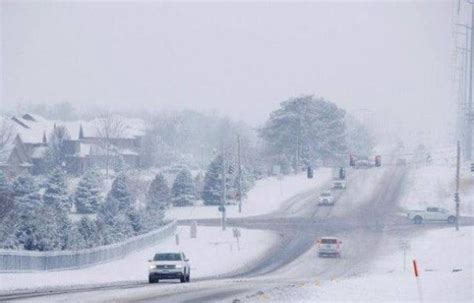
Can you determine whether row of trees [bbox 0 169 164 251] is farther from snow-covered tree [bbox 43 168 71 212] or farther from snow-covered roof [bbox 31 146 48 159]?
snow-covered roof [bbox 31 146 48 159]

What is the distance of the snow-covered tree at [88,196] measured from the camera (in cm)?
12055

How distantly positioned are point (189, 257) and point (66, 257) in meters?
21.4

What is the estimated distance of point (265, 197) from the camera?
13288cm

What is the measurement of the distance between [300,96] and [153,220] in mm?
84484

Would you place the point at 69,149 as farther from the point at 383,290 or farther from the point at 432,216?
the point at 383,290

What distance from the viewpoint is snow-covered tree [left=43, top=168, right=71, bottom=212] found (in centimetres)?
11881

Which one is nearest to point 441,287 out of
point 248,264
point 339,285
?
point 339,285

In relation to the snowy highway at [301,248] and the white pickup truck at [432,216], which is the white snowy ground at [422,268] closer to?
the snowy highway at [301,248]

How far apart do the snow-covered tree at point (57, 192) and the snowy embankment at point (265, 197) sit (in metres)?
12.4

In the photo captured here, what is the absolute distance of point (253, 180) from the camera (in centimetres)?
14512

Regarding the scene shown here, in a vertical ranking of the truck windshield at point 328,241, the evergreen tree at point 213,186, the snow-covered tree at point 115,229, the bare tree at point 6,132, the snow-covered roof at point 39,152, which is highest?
the bare tree at point 6,132

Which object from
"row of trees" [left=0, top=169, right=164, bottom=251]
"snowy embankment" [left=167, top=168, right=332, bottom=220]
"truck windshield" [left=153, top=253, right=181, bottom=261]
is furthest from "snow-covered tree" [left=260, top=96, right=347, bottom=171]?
"truck windshield" [left=153, top=253, right=181, bottom=261]

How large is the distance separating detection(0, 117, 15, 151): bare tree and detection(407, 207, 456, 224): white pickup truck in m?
80.8

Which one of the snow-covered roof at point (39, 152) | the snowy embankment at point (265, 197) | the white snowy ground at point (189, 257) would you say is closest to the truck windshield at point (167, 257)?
the white snowy ground at point (189, 257)
